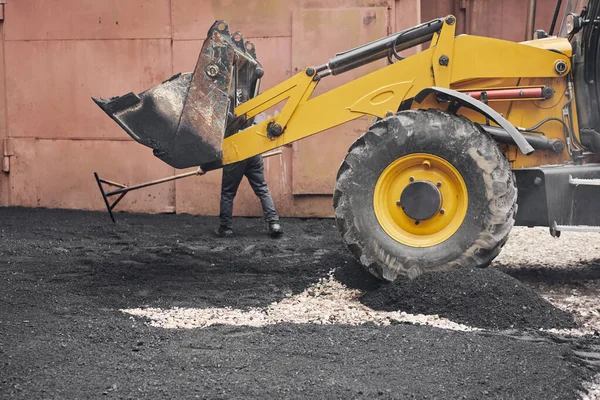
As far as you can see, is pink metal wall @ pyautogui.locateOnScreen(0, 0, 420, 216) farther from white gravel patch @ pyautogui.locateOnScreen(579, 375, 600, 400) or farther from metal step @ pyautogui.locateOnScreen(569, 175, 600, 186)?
white gravel patch @ pyautogui.locateOnScreen(579, 375, 600, 400)

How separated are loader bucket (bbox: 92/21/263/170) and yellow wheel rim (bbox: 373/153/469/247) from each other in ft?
4.05

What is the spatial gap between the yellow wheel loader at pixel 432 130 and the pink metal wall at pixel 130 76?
9.83 ft

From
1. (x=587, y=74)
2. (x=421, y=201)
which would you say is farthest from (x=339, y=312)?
(x=587, y=74)

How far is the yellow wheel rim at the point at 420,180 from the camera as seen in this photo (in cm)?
629

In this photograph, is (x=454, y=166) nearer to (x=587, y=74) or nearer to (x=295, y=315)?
(x=587, y=74)

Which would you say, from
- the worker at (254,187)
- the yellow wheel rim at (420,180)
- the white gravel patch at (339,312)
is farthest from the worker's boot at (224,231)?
the yellow wheel rim at (420,180)

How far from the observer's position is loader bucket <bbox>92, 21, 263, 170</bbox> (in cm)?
650

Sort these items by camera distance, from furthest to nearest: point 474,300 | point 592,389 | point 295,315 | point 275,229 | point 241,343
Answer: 1. point 275,229
2. point 295,315
3. point 474,300
4. point 241,343
5. point 592,389

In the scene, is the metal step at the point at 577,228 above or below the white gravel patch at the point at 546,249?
above

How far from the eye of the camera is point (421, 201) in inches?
247

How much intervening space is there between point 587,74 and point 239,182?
3.67 m

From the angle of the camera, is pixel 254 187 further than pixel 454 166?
Yes

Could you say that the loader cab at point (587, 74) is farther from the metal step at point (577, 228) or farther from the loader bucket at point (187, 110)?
the loader bucket at point (187, 110)

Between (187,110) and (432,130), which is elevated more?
(187,110)
